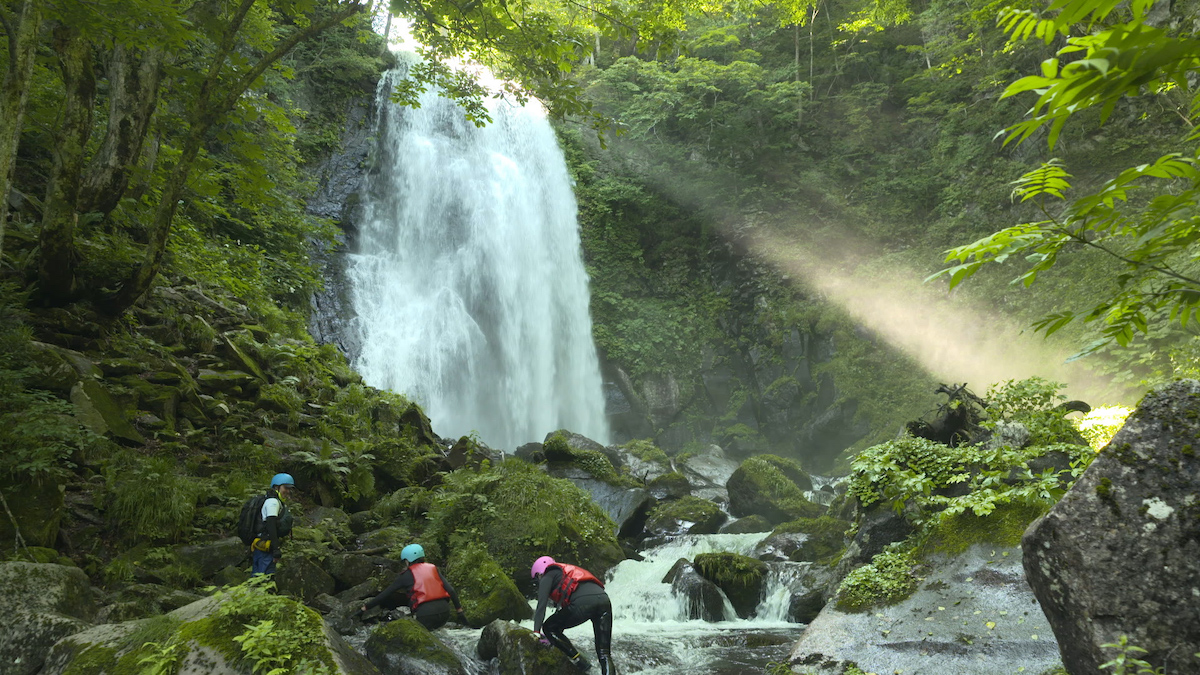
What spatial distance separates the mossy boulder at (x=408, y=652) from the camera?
5793 millimetres

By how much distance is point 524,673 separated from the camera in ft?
19.7

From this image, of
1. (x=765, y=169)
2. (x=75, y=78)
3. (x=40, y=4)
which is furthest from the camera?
(x=765, y=169)

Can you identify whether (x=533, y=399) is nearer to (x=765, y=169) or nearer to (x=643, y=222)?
(x=643, y=222)

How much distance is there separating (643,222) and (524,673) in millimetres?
22717

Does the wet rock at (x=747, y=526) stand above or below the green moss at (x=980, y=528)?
above

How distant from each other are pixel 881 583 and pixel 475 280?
18.4 meters

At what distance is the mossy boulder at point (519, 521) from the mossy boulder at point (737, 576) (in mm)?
1810

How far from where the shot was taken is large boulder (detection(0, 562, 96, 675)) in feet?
12.5

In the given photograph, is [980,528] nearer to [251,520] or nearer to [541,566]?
[541,566]

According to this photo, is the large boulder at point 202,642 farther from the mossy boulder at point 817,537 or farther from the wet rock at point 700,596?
the mossy boulder at point 817,537

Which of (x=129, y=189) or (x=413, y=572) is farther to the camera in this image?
(x=129, y=189)

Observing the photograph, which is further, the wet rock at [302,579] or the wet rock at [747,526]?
the wet rock at [747,526]

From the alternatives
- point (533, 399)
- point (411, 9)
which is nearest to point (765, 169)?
point (533, 399)

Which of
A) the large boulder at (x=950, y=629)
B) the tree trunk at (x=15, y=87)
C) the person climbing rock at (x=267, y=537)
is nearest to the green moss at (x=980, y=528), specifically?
the large boulder at (x=950, y=629)
